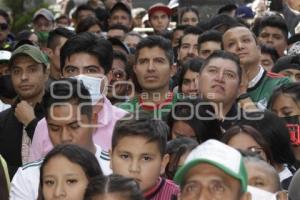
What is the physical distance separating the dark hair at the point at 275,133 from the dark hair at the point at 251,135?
10cm

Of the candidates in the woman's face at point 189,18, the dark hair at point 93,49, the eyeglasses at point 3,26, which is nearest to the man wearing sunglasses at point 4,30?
the eyeglasses at point 3,26

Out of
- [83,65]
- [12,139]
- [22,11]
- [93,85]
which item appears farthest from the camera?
[22,11]

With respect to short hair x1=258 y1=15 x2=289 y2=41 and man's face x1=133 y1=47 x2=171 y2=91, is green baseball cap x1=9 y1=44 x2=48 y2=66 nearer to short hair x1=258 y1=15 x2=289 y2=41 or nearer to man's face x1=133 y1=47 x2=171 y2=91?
man's face x1=133 y1=47 x2=171 y2=91

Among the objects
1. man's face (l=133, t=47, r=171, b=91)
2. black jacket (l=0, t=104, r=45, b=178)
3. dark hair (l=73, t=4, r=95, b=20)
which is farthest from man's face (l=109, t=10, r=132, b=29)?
black jacket (l=0, t=104, r=45, b=178)

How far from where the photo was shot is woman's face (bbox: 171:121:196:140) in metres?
7.75

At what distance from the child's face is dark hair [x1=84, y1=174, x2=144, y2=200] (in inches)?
28.0

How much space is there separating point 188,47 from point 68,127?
15.8ft

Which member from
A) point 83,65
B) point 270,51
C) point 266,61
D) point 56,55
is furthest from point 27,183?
point 270,51

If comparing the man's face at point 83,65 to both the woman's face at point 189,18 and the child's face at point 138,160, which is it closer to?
the child's face at point 138,160

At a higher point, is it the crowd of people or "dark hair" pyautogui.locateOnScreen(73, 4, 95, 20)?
"dark hair" pyautogui.locateOnScreen(73, 4, 95, 20)

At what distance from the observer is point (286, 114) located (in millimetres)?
8102

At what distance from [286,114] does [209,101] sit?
1.94 feet

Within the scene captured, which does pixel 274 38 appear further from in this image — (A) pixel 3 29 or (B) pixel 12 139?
(B) pixel 12 139

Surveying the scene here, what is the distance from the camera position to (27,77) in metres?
9.03
